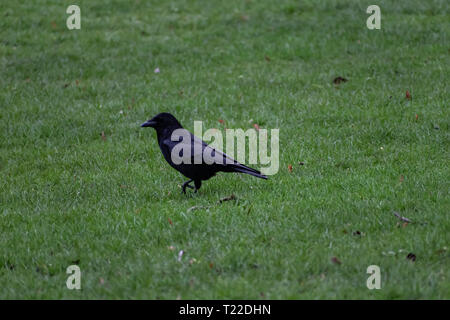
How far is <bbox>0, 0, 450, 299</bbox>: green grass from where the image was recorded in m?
4.90

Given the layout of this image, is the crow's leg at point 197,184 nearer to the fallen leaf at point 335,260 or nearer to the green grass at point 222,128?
the green grass at point 222,128

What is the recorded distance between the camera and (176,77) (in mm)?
11234

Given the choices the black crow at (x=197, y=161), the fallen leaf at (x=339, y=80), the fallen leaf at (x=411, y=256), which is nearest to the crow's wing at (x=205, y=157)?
the black crow at (x=197, y=161)

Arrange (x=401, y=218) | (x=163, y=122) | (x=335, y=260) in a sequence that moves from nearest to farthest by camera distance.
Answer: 1. (x=335, y=260)
2. (x=401, y=218)
3. (x=163, y=122)

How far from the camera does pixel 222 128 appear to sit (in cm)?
887

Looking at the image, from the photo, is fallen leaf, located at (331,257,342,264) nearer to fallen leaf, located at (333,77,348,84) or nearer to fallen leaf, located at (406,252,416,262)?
fallen leaf, located at (406,252,416,262)

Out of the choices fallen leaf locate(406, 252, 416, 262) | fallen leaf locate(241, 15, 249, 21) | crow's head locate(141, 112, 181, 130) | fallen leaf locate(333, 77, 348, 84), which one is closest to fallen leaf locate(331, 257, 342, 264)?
fallen leaf locate(406, 252, 416, 262)

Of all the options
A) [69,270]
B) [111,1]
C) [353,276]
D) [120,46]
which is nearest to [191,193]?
[69,270]

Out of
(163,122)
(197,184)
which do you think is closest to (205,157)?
(197,184)

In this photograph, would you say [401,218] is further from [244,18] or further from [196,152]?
[244,18]

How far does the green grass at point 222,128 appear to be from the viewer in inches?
193

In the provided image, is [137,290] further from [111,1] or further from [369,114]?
[111,1]

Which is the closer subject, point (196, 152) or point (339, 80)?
point (196, 152)
